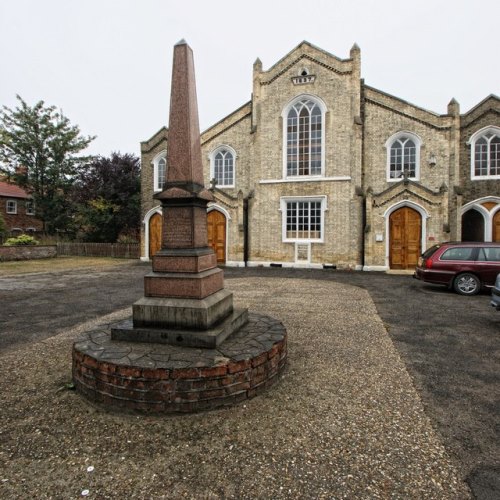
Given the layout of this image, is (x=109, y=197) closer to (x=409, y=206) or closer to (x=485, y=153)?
(x=409, y=206)

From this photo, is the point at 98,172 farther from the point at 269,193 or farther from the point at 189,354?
the point at 189,354

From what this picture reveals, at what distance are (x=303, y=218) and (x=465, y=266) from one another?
8.70m

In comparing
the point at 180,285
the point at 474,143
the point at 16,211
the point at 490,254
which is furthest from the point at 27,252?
the point at 474,143

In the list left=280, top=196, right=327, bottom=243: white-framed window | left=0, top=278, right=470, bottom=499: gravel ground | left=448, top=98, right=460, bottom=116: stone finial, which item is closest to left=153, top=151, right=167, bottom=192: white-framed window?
left=280, top=196, right=327, bottom=243: white-framed window

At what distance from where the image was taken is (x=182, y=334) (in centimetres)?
394

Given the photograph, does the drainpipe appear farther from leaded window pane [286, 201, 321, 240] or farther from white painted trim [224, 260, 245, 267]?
leaded window pane [286, 201, 321, 240]

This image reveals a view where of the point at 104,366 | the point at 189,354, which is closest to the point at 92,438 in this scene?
the point at 104,366

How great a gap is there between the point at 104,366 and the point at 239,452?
5.29 feet

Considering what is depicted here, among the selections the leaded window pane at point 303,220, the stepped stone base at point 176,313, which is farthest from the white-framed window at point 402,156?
the stepped stone base at point 176,313

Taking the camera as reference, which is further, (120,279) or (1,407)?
(120,279)

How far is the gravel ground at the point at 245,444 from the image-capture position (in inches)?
90.1

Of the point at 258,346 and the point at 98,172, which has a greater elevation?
the point at 98,172

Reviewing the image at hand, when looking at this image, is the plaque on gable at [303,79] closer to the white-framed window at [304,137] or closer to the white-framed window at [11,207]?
the white-framed window at [304,137]

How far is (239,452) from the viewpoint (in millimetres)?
2650
